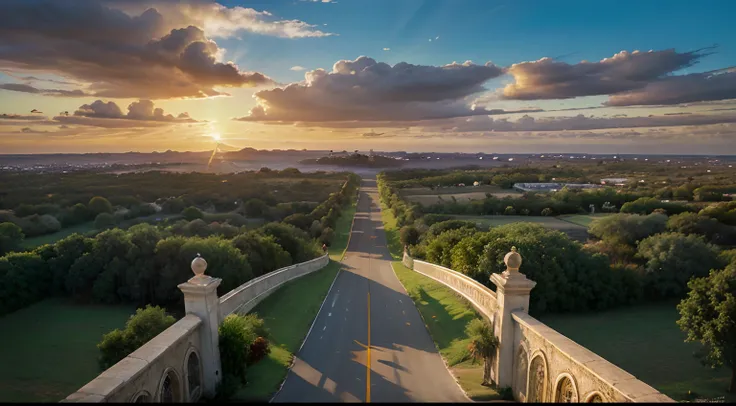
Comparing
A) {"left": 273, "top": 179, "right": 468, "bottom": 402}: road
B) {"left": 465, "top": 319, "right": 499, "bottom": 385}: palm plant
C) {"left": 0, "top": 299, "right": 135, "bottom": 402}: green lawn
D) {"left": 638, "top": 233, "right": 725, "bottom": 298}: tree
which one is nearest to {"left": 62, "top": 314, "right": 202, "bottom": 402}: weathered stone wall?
{"left": 273, "top": 179, "right": 468, "bottom": 402}: road

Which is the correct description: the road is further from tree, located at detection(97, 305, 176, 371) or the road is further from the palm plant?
tree, located at detection(97, 305, 176, 371)

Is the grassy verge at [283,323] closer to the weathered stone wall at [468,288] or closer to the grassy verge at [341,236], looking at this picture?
the weathered stone wall at [468,288]

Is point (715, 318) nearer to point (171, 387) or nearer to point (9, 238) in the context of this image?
point (171, 387)

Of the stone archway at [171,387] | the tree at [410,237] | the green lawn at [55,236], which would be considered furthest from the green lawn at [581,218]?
the green lawn at [55,236]

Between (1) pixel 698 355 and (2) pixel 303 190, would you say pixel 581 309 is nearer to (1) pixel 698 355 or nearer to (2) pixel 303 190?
(1) pixel 698 355

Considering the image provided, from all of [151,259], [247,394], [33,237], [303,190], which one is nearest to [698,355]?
[247,394]
